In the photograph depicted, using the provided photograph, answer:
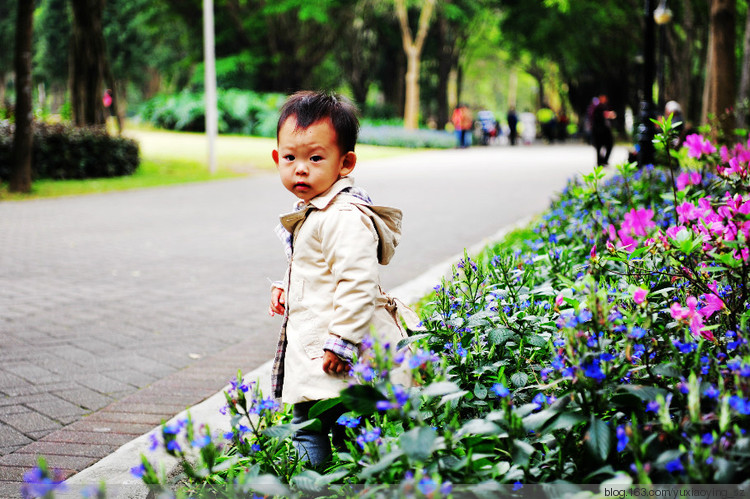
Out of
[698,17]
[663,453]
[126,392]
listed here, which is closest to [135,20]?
[698,17]

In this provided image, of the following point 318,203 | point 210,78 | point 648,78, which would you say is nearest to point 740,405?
point 318,203

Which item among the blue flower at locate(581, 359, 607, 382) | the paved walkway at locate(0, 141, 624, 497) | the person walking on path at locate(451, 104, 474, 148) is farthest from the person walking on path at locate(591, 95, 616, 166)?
the blue flower at locate(581, 359, 607, 382)

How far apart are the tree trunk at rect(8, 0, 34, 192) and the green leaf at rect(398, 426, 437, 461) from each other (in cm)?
1365

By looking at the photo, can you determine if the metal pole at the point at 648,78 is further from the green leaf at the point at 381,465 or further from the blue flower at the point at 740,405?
the green leaf at the point at 381,465

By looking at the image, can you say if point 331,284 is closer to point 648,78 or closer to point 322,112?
point 322,112

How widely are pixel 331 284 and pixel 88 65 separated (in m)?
17.5

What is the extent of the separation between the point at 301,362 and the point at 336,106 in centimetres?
85

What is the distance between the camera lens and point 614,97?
137ft

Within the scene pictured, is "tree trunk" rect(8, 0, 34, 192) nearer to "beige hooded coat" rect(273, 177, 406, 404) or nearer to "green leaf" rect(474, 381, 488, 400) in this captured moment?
"beige hooded coat" rect(273, 177, 406, 404)

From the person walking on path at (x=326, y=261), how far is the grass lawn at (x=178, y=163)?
40.5ft

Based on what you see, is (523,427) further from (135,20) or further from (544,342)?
(135,20)

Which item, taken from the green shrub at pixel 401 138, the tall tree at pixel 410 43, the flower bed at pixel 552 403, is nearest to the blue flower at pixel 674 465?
the flower bed at pixel 552 403

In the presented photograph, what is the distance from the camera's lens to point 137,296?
6332 mm

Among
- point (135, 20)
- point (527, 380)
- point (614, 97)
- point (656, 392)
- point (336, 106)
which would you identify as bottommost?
point (527, 380)
